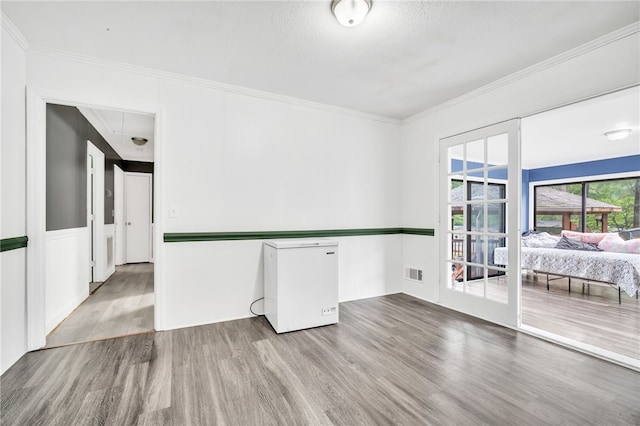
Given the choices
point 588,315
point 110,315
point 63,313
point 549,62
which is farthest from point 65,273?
point 588,315

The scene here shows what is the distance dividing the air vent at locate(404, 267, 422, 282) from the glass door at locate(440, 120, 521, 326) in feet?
1.13

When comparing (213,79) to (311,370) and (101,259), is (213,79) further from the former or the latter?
(101,259)

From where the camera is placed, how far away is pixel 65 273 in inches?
123

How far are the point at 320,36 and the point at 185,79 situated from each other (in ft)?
4.61

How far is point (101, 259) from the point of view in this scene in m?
4.59

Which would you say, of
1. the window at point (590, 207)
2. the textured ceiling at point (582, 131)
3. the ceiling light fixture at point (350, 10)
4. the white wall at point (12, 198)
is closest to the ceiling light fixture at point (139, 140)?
the white wall at point (12, 198)

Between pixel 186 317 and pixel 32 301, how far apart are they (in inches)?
43.6

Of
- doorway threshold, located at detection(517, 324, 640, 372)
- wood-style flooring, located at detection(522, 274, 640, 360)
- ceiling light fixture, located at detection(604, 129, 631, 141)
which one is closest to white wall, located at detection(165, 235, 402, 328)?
doorway threshold, located at detection(517, 324, 640, 372)

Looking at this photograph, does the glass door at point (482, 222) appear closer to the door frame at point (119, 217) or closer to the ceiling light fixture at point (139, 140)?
the ceiling light fixture at point (139, 140)

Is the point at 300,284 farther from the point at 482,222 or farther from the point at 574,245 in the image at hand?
the point at 574,245

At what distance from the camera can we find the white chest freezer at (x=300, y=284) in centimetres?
265

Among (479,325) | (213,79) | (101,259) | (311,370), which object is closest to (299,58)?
(213,79)

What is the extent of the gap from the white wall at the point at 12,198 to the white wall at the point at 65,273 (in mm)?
616

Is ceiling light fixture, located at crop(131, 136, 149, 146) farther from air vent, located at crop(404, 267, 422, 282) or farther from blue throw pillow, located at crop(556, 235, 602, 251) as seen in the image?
blue throw pillow, located at crop(556, 235, 602, 251)
